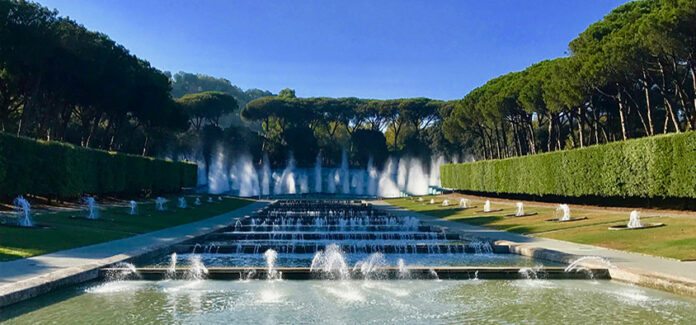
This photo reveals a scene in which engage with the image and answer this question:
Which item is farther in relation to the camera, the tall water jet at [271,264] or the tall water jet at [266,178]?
the tall water jet at [266,178]

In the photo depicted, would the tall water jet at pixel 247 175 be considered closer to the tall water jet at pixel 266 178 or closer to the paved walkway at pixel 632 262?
the tall water jet at pixel 266 178

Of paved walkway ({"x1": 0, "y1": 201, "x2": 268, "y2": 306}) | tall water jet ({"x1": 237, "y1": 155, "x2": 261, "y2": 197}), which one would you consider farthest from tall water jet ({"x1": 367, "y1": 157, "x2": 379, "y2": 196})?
paved walkway ({"x1": 0, "y1": 201, "x2": 268, "y2": 306})

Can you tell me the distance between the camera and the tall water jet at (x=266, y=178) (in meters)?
90.6

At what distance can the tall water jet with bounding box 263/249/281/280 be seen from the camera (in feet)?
45.1

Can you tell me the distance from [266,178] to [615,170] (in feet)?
219

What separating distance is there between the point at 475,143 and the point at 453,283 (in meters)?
83.7

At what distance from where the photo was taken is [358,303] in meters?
10.9

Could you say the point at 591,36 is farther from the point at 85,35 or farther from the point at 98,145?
the point at 98,145

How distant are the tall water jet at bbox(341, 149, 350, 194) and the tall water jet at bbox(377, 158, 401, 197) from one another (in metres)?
5.33

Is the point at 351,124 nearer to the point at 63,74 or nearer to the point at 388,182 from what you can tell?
the point at 388,182

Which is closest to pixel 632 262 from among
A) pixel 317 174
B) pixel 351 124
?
pixel 317 174

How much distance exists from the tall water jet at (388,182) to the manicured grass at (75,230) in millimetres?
60817

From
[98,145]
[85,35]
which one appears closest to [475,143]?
[98,145]

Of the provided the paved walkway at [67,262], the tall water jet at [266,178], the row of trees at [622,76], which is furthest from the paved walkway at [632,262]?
the tall water jet at [266,178]
